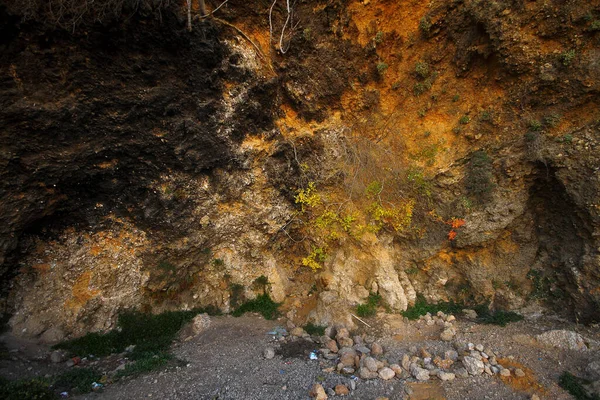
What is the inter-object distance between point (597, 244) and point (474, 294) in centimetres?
220

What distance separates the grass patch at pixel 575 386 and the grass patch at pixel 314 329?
12.3ft

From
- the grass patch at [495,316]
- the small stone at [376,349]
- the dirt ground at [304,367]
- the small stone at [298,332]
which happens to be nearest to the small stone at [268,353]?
the dirt ground at [304,367]

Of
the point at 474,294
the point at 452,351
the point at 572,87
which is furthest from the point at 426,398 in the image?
the point at 572,87

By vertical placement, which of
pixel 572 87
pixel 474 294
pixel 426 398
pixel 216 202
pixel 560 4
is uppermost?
pixel 560 4

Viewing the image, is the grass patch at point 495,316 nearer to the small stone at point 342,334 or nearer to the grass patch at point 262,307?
the small stone at point 342,334

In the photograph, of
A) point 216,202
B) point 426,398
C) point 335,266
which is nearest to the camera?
point 426,398

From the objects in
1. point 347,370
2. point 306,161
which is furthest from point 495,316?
point 306,161

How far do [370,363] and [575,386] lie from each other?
287 cm

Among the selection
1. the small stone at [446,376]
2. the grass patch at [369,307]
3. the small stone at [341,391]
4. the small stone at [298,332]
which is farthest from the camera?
the grass patch at [369,307]

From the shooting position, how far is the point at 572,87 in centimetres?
470

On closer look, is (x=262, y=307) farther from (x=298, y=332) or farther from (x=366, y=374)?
(x=366, y=374)

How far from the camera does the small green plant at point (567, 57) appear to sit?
459cm

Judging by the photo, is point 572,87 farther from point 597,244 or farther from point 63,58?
point 63,58

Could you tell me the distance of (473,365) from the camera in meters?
4.42
